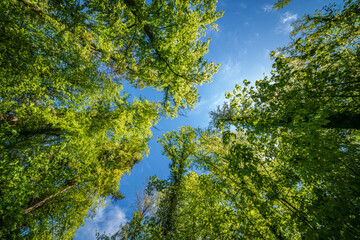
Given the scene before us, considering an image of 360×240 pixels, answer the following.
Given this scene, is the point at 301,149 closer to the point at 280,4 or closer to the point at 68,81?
the point at 280,4

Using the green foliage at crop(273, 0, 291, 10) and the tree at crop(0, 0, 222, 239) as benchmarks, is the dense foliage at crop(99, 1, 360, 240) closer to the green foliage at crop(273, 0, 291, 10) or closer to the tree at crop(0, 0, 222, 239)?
the green foliage at crop(273, 0, 291, 10)

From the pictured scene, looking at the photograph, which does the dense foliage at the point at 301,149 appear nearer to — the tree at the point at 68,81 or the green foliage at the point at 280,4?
the green foliage at the point at 280,4

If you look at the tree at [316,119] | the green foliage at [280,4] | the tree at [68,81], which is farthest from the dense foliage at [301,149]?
the tree at [68,81]

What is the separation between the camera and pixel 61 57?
583cm

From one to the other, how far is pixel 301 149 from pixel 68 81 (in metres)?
10.6

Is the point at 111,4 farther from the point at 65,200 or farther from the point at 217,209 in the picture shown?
the point at 65,200

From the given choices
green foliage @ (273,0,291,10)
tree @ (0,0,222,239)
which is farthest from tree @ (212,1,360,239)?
tree @ (0,0,222,239)

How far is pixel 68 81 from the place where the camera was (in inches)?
262

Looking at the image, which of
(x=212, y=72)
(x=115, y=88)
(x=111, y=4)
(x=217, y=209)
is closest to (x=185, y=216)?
(x=217, y=209)

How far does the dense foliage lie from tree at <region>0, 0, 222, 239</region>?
125 inches

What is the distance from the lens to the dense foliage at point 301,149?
2.57 m

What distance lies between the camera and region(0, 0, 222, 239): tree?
15.4 feet

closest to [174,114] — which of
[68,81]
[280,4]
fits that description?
[68,81]

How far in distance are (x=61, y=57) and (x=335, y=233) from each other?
10344mm
